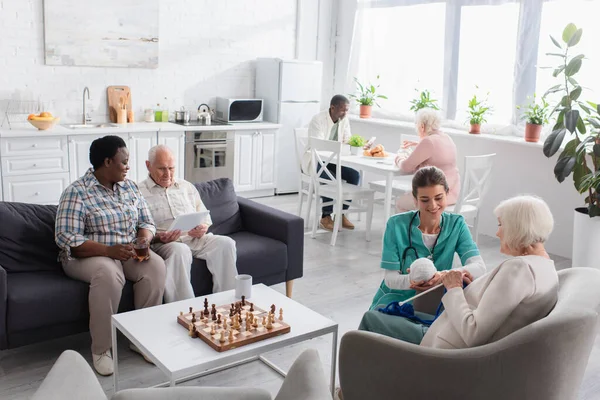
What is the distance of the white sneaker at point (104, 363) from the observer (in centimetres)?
296

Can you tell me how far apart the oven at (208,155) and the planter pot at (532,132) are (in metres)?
2.84

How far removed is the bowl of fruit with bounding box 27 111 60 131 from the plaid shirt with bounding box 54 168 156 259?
2401 mm

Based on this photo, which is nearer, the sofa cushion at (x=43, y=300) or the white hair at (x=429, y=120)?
the sofa cushion at (x=43, y=300)

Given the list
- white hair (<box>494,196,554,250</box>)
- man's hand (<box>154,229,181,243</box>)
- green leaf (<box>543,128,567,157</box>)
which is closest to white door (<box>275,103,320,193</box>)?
green leaf (<box>543,128,567,157</box>)

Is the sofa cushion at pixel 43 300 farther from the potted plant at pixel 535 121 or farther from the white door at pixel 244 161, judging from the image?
the potted plant at pixel 535 121

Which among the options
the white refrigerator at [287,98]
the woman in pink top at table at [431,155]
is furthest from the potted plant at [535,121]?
the white refrigerator at [287,98]

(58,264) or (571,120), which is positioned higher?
(571,120)

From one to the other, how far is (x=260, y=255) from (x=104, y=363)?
42.5 inches

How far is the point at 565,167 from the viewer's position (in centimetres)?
459

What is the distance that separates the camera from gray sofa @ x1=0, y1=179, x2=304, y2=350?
2.85 metres

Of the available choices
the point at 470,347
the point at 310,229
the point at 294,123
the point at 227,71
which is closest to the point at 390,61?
the point at 294,123

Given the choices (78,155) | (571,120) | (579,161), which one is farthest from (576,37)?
(78,155)

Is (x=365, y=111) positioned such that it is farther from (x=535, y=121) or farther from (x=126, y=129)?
(x=126, y=129)

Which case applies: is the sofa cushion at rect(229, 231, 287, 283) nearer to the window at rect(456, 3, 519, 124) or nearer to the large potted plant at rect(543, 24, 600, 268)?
the large potted plant at rect(543, 24, 600, 268)
